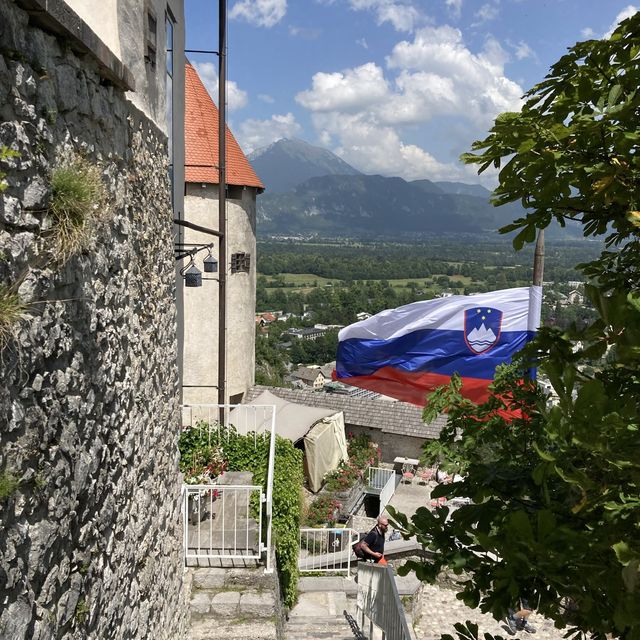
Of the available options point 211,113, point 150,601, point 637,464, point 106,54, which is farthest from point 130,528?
point 211,113

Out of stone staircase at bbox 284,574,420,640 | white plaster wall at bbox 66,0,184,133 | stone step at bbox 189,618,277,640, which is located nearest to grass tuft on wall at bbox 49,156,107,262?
white plaster wall at bbox 66,0,184,133

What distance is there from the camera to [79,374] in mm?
2832

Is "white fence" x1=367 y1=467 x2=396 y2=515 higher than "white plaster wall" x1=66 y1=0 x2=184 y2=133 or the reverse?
the reverse

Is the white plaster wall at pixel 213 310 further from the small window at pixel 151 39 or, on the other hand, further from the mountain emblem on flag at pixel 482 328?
the small window at pixel 151 39

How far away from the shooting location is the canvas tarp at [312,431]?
14.2 metres

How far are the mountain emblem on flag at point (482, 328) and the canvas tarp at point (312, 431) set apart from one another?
23.0ft

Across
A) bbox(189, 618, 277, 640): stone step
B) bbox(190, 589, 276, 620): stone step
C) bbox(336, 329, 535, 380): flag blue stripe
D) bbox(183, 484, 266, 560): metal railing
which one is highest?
bbox(336, 329, 535, 380): flag blue stripe

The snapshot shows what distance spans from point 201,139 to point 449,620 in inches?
454

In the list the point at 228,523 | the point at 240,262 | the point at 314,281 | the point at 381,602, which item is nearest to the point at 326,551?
the point at 381,602

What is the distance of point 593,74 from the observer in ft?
7.53

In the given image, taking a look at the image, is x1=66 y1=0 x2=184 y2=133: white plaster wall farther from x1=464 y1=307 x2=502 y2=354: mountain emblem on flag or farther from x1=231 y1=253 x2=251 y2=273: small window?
x1=231 y1=253 x2=251 y2=273: small window

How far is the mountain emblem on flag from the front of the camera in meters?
7.62

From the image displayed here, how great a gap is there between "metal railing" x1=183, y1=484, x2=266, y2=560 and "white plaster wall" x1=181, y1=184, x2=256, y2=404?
7.07 metres

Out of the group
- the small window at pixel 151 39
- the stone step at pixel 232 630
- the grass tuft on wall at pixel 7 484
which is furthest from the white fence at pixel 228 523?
the small window at pixel 151 39
